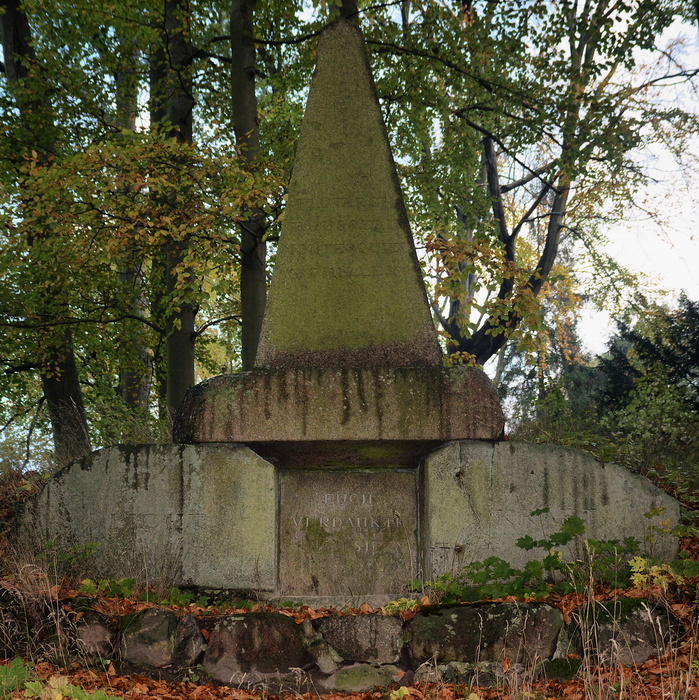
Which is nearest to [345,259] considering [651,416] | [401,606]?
[401,606]

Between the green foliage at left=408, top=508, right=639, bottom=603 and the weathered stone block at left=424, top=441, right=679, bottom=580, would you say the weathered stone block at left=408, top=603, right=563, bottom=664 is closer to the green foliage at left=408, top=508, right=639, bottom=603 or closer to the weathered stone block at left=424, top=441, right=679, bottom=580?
the green foliage at left=408, top=508, right=639, bottom=603

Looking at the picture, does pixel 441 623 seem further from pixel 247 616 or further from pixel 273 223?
pixel 273 223

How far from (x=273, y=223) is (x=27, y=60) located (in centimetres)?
467

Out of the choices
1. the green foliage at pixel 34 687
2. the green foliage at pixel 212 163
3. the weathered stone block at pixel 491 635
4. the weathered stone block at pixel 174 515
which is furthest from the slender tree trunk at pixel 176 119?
the weathered stone block at pixel 491 635

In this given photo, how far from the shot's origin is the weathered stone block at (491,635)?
3.48m

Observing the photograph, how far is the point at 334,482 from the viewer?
4512mm

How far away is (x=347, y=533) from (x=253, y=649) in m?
1.10

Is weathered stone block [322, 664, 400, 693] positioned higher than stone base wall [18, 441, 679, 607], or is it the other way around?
stone base wall [18, 441, 679, 607]

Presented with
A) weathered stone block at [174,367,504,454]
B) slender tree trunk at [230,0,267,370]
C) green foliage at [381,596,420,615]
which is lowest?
green foliage at [381,596,420,615]

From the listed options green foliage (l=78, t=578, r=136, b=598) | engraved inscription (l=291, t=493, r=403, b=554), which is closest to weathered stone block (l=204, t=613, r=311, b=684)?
green foliage (l=78, t=578, r=136, b=598)

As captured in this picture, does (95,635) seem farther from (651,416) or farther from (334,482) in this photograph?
(651,416)

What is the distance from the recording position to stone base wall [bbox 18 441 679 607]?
4.18 metres

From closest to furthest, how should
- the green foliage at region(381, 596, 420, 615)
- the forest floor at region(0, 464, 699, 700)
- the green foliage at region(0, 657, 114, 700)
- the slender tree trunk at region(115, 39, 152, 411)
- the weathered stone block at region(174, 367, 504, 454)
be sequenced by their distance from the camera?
the green foliage at region(0, 657, 114, 700) → the forest floor at region(0, 464, 699, 700) → the green foliage at region(381, 596, 420, 615) → the weathered stone block at region(174, 367, 504, 454) → the slender tree trunk at region(115, 39, 152, 411)

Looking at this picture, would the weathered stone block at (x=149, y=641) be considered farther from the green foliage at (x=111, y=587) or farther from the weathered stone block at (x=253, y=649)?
the green foliage at (x=111, y=587)
